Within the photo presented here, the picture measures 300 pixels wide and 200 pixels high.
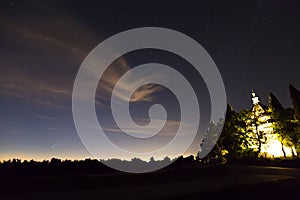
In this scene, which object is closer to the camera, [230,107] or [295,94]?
[295,94]

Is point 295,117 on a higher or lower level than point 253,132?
higher

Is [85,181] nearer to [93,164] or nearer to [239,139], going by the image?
[93,164]

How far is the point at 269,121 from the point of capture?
5031cm

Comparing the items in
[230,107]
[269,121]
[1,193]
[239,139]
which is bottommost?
[1,193]

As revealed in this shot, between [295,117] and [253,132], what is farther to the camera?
[253,132]

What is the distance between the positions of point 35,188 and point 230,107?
137 feet

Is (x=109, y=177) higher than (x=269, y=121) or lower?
lower

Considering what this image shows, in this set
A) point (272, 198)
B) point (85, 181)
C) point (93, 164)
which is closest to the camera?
point (272, 198)

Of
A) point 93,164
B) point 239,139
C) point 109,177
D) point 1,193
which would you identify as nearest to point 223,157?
point 239,139

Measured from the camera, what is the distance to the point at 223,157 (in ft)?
157

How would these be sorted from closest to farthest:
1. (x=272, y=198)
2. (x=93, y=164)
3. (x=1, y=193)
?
1. (x=272, y=198)
2. (x=1, y=193)
3. (x=93, y=164)

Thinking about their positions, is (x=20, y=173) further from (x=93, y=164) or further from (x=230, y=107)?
(x=230, y=107)

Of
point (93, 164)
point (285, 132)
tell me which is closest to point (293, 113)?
point (285, 132)

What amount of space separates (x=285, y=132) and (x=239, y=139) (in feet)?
31.4
